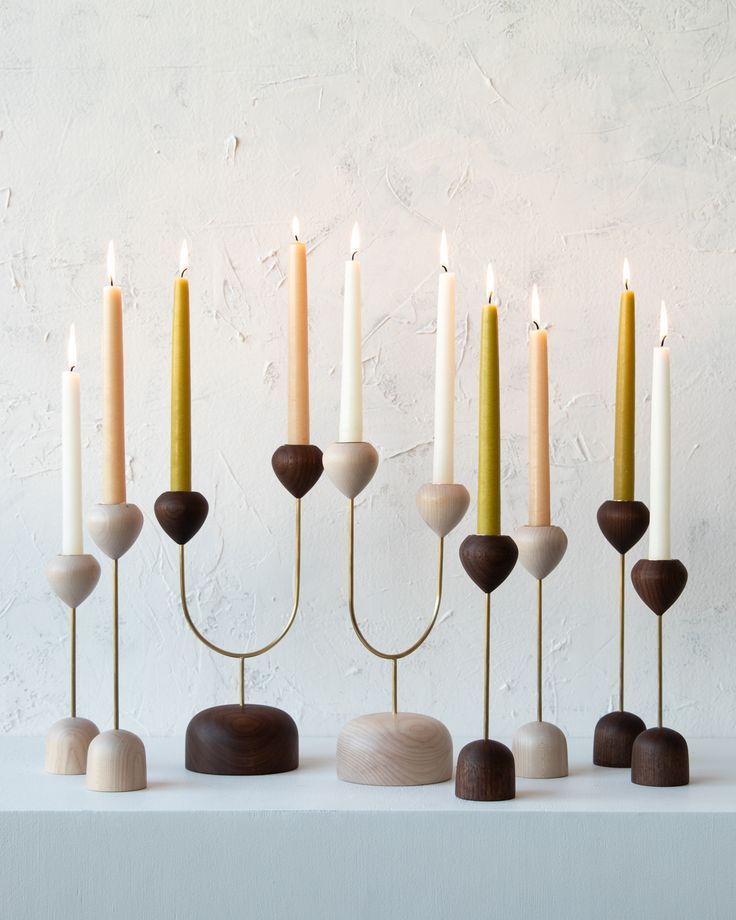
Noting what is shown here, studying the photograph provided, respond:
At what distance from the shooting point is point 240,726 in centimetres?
66

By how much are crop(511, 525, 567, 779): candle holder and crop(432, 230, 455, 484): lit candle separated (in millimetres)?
71

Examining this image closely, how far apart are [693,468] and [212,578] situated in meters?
0.36

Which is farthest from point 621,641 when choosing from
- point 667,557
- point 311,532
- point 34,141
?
point 34,141

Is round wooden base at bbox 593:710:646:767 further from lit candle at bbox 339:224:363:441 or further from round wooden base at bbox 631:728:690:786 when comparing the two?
lit candle at bbox 339:224:363:441

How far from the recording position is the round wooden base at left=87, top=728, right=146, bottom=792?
0.62m

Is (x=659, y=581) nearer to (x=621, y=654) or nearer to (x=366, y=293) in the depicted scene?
(x=621, y=654)

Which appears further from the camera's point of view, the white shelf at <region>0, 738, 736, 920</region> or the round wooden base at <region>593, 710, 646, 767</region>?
the round wooden base at <region>593, 710, 646, 767</region>

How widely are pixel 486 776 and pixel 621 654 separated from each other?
16cm

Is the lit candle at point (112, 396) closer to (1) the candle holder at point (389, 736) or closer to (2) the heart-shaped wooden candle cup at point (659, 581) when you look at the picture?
(1) the candle holder at point (389, 736)

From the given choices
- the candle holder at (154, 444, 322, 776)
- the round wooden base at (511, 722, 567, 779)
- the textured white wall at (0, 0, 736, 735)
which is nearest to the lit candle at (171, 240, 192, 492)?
the candle holder at (154, 444, 322, 776)

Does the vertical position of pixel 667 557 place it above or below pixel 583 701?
above

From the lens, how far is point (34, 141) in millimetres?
800

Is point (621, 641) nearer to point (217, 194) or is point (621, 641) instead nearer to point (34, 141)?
point (217, 194)

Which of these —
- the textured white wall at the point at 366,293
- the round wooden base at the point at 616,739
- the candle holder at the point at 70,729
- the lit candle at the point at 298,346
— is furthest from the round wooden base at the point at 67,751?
the round wooden base at the point at 616,739
